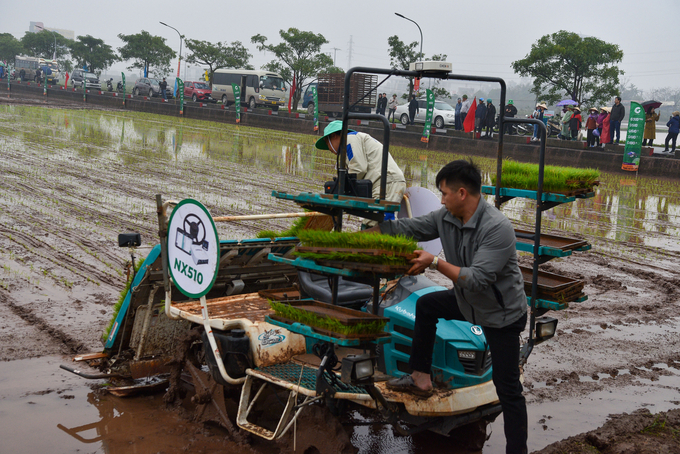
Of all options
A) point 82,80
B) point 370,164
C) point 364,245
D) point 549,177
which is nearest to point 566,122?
point 370,164

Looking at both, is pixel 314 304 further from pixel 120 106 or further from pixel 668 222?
pixel 120 106

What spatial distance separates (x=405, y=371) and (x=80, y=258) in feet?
17.7

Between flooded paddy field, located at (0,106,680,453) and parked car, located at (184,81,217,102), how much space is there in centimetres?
2399

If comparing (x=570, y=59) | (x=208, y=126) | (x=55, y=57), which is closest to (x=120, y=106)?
(x=208, y=126)

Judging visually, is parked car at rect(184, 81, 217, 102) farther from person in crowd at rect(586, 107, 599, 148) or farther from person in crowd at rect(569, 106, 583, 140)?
person in crowd at rect(586, 107, 599, 148)

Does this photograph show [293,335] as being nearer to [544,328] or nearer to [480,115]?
[544,328]

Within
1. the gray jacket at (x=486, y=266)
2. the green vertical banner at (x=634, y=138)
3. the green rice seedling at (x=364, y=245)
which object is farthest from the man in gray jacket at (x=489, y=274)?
the green vertical banner at (x=634, y=138)

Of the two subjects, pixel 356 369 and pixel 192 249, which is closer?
pixel 356 369

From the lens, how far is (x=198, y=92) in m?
41.2

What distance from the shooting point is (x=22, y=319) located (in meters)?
5.92

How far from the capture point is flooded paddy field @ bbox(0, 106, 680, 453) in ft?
14.1

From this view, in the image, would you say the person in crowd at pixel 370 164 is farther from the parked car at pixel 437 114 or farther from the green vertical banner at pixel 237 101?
the green vertical banner at pixel 237 101

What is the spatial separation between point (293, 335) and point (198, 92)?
129 feet

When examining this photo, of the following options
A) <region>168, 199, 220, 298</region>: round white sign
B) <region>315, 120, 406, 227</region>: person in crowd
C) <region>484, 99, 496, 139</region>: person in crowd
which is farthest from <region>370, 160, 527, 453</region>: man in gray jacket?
<region>484, 99, 496, 139</region>: person in crowd
